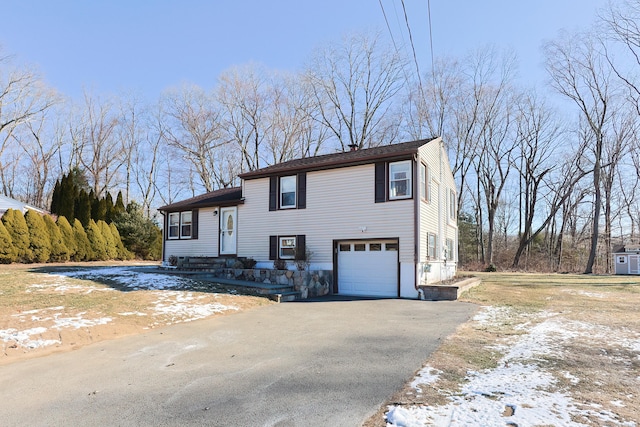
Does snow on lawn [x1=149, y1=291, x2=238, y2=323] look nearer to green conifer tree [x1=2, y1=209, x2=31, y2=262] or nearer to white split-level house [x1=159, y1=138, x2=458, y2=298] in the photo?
white split-level house [x1=159, y1=138, x2=458, y2=298]

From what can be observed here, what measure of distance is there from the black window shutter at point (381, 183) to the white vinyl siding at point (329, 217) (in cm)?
16

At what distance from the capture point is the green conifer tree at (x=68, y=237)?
62.5 feet

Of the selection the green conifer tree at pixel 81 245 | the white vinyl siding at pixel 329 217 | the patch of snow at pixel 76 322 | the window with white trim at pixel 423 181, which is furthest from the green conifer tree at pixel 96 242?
the window with white trim at pixel 423 181

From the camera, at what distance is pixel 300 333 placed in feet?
24.7

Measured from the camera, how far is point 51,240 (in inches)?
720

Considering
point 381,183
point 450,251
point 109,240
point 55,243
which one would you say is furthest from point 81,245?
point 450,251

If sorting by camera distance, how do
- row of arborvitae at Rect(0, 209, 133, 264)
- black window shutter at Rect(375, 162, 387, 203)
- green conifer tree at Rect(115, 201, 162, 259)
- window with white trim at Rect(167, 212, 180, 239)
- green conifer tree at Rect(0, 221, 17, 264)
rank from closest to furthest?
black window shutter at Rect(375, 162, 387, 203) < green conifer tree at Rect(0, 221, 17, 264) < row of arborvitae at Rect(0, 209, 133, 264) < window with white trim at Rect(167, 212, 180, 239) < green conifer tree at Rect(115, 201, 162, 259)

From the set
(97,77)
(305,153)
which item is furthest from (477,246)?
(97,77)

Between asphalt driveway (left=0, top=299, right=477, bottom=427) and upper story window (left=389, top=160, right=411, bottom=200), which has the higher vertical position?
upper story window (left=389, top=160, right=411, bottom=200)

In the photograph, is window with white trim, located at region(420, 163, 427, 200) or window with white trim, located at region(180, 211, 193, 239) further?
window with white trim, located at region(180, 211, 193, 239)

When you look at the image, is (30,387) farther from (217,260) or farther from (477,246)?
(477,246)

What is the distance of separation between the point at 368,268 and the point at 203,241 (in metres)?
7.83

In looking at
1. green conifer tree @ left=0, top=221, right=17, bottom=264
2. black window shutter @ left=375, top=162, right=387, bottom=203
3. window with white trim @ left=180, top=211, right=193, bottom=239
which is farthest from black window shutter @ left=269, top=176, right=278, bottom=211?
green conifer tree @ left=0, top=221, right=17, bottom=264

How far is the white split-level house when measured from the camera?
13.4 m
